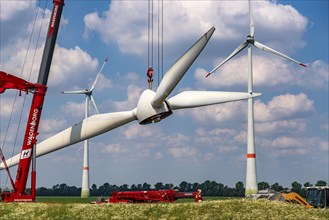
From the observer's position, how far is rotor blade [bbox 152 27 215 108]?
3709 cm

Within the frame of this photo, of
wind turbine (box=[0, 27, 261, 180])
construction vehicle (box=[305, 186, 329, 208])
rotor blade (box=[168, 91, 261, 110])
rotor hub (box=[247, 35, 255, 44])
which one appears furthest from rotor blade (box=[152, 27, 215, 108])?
rotor hub (box=[247, 35, 255, 44])

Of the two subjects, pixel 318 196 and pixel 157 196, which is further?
pixel 318 196

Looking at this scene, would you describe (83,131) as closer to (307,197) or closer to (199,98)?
(199,98)

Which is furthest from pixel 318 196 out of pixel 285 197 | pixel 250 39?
pixel 250 39

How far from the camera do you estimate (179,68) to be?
38875 millimetres

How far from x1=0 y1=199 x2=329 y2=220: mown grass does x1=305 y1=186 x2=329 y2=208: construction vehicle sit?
23.5 ft

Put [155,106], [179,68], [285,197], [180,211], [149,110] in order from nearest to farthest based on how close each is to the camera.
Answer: [180,211] → [179,68] → [155,106] → [149,110] → [285,197]

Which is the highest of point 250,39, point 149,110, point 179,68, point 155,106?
point 250,39

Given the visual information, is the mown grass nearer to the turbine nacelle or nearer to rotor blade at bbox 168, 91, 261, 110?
the turbine nacelle

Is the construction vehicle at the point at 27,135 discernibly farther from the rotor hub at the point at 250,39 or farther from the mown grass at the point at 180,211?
the rotor hub at the point at 250,39

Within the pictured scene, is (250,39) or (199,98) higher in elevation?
(250,39)

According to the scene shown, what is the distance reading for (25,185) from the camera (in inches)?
1976

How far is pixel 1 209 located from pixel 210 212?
18.3 m

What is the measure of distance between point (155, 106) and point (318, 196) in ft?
59.0
